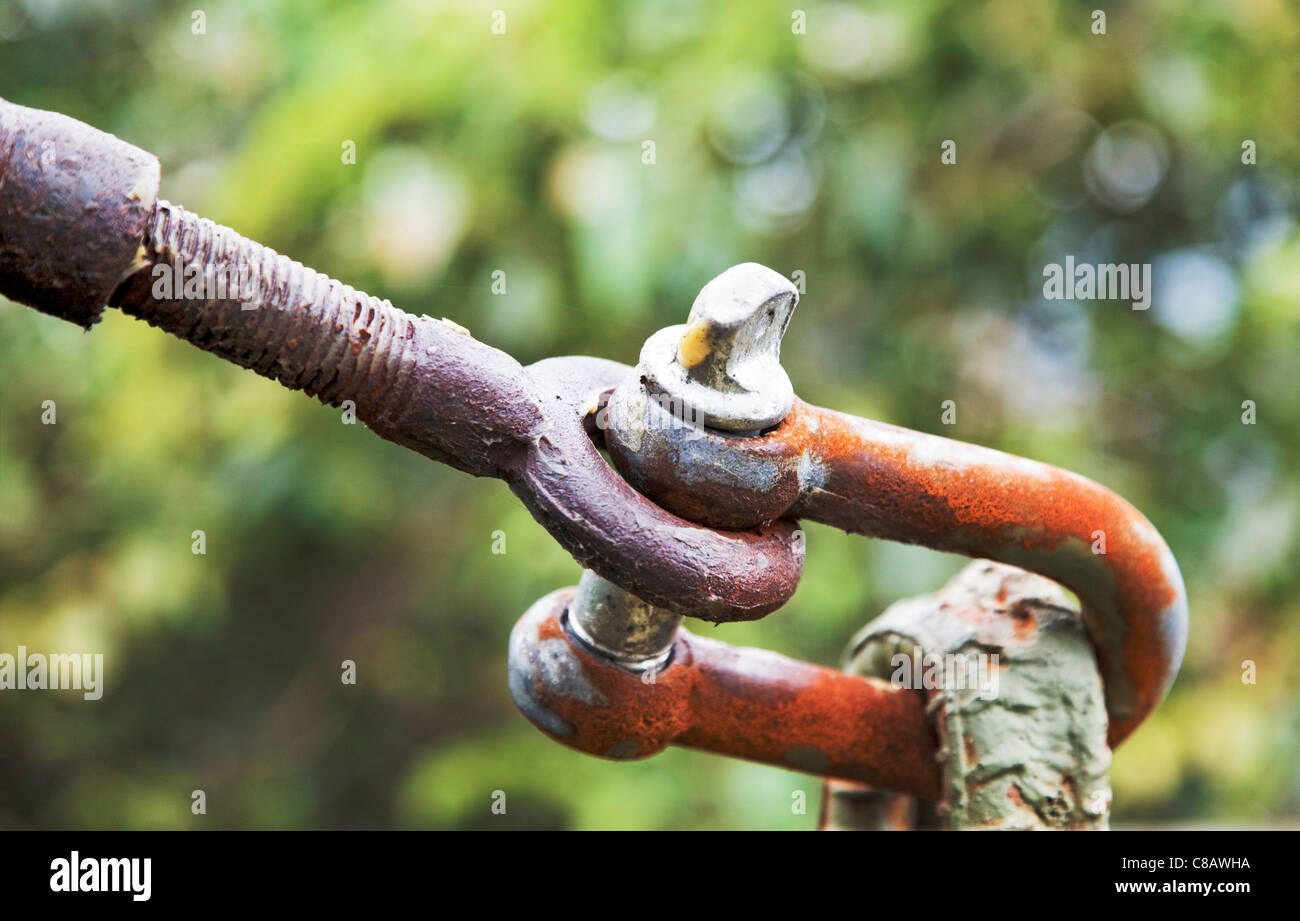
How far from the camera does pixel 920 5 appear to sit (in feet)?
4.82

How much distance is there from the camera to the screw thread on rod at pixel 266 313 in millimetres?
463

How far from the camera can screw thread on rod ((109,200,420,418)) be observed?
46cm

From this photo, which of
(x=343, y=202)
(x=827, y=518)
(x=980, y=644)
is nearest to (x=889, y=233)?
(x=343, y=202)

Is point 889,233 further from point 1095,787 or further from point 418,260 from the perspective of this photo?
point 1095,787

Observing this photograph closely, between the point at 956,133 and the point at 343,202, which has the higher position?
the point at 956,133

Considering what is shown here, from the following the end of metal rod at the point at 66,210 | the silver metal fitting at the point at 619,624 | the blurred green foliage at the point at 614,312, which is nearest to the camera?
the end of metal rod at the point at 66,210

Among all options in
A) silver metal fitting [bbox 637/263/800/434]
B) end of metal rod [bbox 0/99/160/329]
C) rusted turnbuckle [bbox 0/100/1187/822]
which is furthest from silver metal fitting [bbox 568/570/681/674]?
end of metal rod [bbox 0/99/160/329]

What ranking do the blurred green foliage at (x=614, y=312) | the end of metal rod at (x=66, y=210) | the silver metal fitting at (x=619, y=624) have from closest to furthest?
the end of metal rod at (x=66, y=210)
the silver metal fitting at (x=619, y=624)
the blurred green foliage at (x=614, y=312)

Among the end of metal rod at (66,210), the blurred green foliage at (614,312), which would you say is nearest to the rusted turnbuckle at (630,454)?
the end of metal rod at (66,210)

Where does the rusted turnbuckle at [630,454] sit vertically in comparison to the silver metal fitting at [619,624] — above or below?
above

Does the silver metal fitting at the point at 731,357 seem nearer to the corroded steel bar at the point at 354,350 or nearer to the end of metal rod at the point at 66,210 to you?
the corroded steel bar at the point at 354,350

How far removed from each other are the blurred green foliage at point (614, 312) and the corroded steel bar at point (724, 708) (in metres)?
0.74

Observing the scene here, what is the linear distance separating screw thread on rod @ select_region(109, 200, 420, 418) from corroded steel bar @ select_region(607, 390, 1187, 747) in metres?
0.11

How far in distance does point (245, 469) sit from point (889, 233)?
0.92 m
